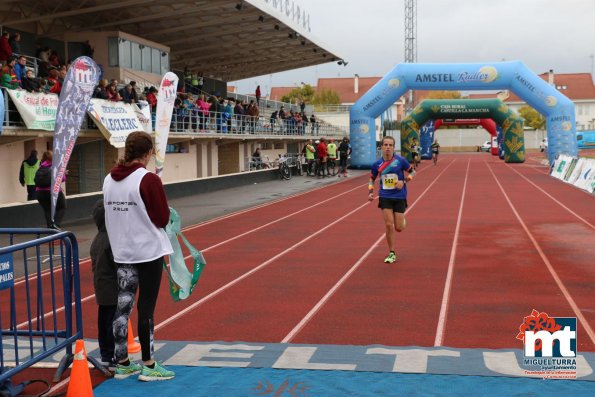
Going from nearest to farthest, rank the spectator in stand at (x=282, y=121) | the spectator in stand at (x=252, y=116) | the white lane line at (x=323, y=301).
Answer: the white lane line at (x=323, y=301) → the spectator in stand at (x=252, y=116) → the spectator in stand at (x=282, y=121)

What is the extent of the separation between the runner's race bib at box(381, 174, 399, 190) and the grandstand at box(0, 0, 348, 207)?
9501mm

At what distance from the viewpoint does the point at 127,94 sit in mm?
22078

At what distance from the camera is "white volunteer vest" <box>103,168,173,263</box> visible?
209 inches

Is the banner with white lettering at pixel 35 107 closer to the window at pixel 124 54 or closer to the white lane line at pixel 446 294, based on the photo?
the white lane line at pixel 446 294

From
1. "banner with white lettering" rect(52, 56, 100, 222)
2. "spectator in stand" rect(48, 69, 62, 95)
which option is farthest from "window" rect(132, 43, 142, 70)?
"banner with white lettering" rect(52, 56, 100, 222)

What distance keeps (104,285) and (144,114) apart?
17278mm

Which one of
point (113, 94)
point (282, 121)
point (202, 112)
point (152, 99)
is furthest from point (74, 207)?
point (282, 121)

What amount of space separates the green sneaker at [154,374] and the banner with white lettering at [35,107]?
12388 mm

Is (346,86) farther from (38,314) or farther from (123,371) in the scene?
(123,371)

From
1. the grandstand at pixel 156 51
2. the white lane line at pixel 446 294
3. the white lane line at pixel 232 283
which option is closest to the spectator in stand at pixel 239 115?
the grandstand at pixel 156 51

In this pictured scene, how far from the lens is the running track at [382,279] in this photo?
7.11m

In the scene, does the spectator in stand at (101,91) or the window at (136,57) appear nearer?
the spectator in stand at (101,91)

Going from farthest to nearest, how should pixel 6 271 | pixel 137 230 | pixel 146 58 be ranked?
pixel 146 58 < pixel 137 230 < pixel 6 271

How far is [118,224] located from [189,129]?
22900 mm
